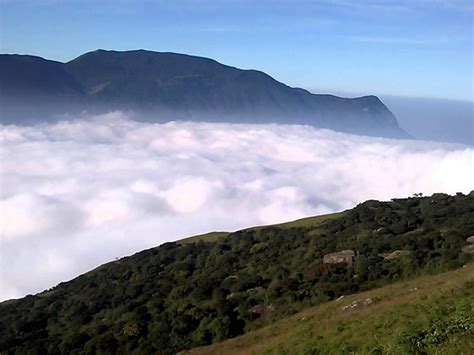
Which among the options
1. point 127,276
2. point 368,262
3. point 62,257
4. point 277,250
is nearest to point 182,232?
point 62,257

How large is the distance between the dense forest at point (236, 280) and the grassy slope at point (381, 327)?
6.77 m

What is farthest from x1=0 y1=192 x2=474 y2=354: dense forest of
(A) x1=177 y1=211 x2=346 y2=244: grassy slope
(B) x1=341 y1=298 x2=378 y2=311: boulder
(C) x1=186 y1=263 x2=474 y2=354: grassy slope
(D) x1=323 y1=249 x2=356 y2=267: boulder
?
(B) x1=341 y1=298 x2=378 y2=311: boulder

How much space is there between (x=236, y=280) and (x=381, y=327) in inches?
1235

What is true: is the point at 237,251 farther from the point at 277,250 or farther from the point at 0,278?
the point at 0,278

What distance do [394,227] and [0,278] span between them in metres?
130

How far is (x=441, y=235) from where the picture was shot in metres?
45.8

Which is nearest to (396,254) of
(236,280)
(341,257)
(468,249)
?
(341,257)

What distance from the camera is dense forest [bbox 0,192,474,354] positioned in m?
36.8

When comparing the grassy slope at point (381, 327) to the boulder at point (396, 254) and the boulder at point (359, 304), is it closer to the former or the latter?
the boulder at point (359, 304)

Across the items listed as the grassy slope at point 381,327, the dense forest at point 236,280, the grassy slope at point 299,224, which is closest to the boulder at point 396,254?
the dense forest at point 236,280

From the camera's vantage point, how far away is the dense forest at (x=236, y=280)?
36781 millimetres

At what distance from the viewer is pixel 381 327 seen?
18.7 metres

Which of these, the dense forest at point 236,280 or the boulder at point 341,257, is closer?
the dense forest at point 236,280

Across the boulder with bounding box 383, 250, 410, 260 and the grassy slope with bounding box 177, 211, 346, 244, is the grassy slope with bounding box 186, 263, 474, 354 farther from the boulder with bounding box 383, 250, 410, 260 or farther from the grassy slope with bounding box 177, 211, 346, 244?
the grassy slope with bounding box 177, 211, 346, 244
